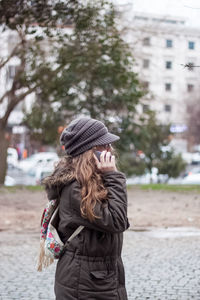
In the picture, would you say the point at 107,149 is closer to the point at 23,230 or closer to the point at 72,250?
the point at 72,250

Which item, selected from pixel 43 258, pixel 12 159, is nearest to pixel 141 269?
pixel 43 258

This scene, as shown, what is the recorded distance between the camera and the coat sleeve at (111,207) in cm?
269

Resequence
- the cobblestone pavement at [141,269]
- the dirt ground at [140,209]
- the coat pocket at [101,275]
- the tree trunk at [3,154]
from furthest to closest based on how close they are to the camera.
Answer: the tree trunk at [3,154], the dirt ground at [140,209], the cobblestone pavement at [141,269], the coat pocket at [101,275]

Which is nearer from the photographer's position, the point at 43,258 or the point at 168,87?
the point at 43,258

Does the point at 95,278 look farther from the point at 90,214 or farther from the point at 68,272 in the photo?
the point at 90,214

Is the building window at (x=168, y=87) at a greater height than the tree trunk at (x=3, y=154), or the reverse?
the tree trunk at (x=3, y=154)

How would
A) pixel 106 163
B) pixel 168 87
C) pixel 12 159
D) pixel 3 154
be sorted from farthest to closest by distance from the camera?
pixel 168 87 → pixel 12 159 → pixel 3 154 → pixel 106 163

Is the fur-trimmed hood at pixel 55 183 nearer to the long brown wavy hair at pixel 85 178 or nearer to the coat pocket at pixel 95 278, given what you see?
the long brown wavy hair at pixel 85 178

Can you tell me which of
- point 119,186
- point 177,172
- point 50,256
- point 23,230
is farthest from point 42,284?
point 177,172

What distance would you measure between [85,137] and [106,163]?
200mm

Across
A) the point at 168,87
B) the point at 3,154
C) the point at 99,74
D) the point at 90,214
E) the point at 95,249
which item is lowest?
the point at 168,87

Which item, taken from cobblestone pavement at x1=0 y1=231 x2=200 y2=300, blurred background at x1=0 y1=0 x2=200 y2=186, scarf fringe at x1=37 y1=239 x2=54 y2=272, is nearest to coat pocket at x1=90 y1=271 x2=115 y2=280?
scarf fringe at x1=37 y1=239 x2=54 y2=272

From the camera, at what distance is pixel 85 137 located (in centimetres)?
285

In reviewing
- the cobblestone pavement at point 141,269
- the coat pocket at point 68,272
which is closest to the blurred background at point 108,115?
the cobblestone pavement at point 141,269
